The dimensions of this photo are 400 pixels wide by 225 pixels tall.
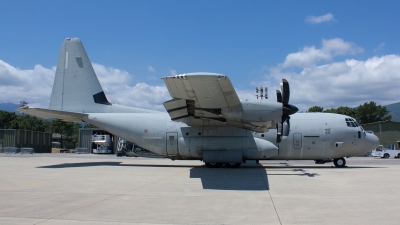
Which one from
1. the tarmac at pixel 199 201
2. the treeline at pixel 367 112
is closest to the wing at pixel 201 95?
the tarmac at pixel 199 201

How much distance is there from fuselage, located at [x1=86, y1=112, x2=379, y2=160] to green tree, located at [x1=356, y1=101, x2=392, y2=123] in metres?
71.7

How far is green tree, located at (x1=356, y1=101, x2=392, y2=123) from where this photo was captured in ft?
280

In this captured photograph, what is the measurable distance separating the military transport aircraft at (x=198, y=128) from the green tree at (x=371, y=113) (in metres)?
71.8

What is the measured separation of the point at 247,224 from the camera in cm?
720

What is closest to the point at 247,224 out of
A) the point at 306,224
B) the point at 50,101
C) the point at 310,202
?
the point at 306,224

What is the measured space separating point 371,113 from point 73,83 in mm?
82278

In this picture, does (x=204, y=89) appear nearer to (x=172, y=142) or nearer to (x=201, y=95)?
(x=201, y=95)

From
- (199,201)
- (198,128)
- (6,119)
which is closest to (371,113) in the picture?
(198,128)

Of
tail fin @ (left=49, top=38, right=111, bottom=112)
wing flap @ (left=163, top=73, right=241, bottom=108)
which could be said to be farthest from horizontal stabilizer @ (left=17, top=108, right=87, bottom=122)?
wing flap @ (left=163, top=73, right=241, bottom=108)

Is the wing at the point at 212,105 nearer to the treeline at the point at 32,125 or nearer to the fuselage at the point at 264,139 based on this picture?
the fuselage at the point at 264,139

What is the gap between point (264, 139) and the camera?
21.0m

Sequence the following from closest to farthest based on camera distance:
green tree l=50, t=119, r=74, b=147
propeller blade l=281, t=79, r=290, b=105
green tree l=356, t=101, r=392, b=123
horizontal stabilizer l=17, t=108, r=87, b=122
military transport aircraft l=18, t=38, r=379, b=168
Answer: propeller blade l=281, t=79, r=290, b=105
horizontal stabilizer l=17, t=108, r=87, b=122
military transport aircraft l=18, t=38, r=379, b=168
green tree l=356, t=101, r=392, b=123
green tree l=50, t=119, r=74, b=147

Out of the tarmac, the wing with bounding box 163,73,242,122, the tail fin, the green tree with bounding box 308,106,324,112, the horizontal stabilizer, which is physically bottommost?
the tarmac

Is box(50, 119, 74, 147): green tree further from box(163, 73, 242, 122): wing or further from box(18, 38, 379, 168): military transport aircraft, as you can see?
box(163, 73, 242, 122): wing
